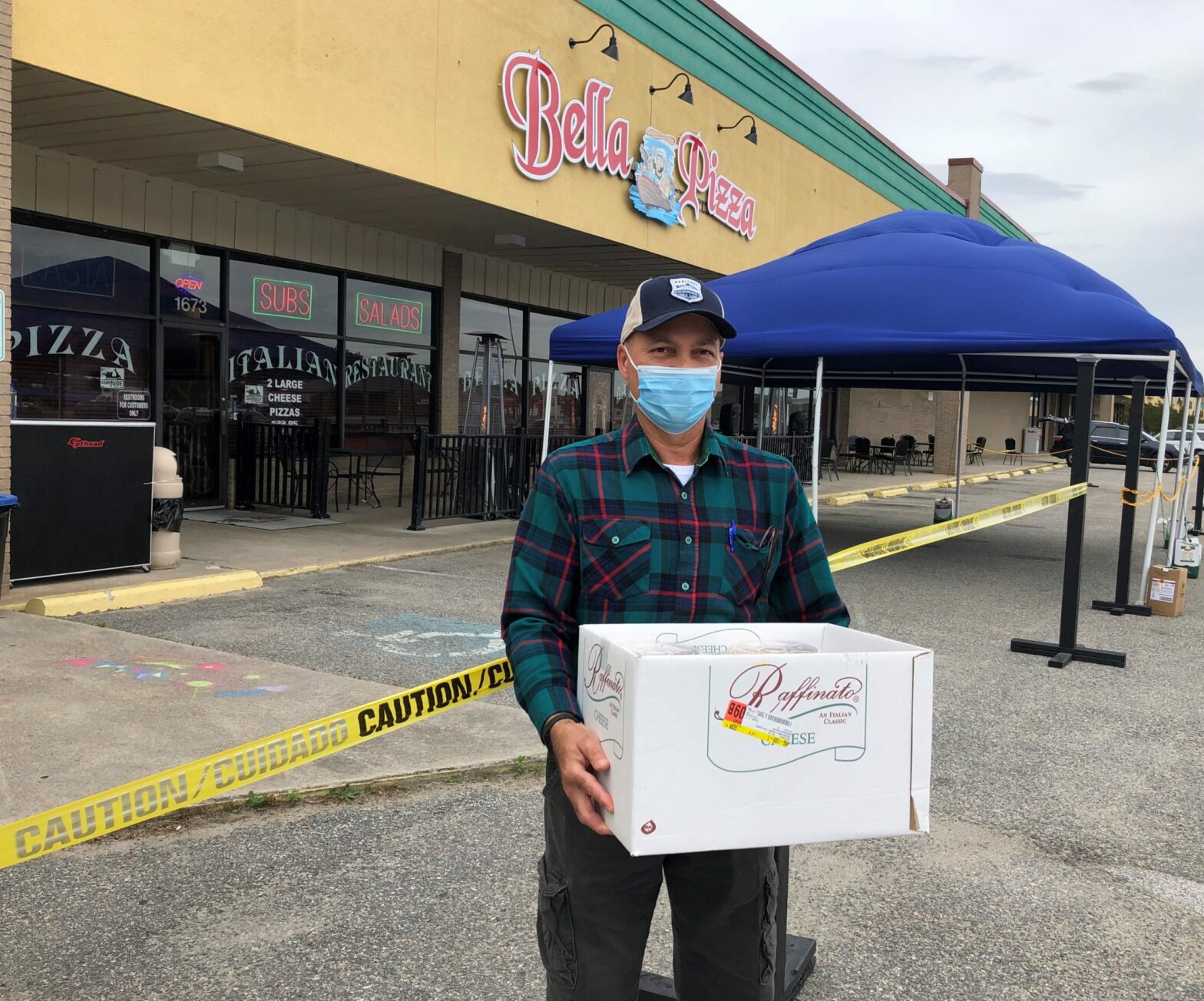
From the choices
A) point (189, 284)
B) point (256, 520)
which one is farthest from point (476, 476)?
point (189, 284)

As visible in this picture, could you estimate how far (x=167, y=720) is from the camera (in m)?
5.03

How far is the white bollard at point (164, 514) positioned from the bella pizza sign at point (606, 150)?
567 cm

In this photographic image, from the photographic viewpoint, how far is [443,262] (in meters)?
16.1

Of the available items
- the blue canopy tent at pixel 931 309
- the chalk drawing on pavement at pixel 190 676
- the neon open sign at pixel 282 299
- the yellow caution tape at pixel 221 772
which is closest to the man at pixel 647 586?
the yellow caution tape at pixel 221 772

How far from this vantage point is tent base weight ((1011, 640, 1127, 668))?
736 cm

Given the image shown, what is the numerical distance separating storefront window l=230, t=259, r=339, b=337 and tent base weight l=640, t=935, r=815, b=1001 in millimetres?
11571

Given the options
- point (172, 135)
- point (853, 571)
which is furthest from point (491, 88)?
point (853, 571)

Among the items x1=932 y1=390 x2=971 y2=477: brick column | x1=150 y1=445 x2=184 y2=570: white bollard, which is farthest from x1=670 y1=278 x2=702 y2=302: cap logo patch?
x1=932 y1=390 x2=971 y2=477: brick column

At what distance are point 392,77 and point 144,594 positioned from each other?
5.91 metres

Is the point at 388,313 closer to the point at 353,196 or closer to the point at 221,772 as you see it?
the point at 353,196

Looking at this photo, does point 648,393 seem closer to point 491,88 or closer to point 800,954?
point 800,954

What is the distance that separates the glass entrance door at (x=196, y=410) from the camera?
12422 millimetres

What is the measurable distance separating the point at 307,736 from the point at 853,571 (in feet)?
31.5

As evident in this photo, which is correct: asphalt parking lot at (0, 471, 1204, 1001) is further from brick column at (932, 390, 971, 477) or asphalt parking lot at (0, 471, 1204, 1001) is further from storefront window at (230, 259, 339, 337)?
brick column at (932, 390, 971, 477)
